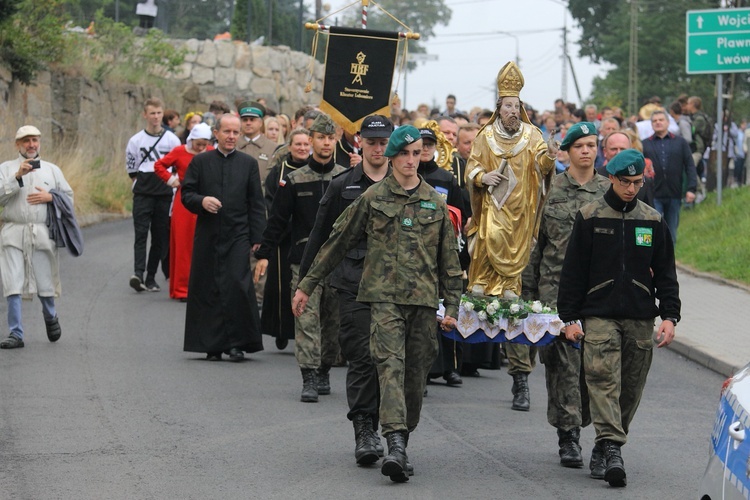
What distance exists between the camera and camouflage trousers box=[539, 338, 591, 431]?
9.01 m

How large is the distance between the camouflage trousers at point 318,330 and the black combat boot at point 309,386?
0.15ft

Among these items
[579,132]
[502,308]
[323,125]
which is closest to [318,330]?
[323,125]

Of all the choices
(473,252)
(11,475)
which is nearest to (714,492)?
(11,475)

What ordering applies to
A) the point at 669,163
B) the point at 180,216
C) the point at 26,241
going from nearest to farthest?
the point at 26,241
the point at 180,216
the point at 669,163

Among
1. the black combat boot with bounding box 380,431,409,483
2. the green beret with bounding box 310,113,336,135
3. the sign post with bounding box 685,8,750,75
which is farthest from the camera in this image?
the sign post with bounding box 685,8,750,75

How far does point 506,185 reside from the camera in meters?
11.5

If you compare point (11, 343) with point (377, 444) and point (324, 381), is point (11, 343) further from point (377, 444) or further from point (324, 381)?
point (377, 444)

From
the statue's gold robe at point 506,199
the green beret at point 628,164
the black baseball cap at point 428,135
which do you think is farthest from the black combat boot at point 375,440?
the black baseball cap at point 428,135

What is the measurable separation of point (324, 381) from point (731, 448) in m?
6.33

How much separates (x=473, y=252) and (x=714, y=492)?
246 inches

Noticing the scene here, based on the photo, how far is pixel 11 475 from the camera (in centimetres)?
818

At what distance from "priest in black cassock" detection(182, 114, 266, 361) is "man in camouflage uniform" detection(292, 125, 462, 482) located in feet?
14.2

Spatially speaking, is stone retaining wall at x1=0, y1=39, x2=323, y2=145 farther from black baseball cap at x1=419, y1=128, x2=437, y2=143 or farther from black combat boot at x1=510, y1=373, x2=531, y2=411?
black combat boot at x1=510, y1=373, x2=531, y2=411

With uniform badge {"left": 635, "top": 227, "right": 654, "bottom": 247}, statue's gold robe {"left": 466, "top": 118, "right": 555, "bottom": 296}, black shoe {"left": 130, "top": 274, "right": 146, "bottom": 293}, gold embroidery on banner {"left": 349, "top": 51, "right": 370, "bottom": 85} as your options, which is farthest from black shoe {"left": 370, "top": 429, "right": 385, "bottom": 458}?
black shoe {"left": 130, "top": 274, "right": 146, "bottom": 293}
